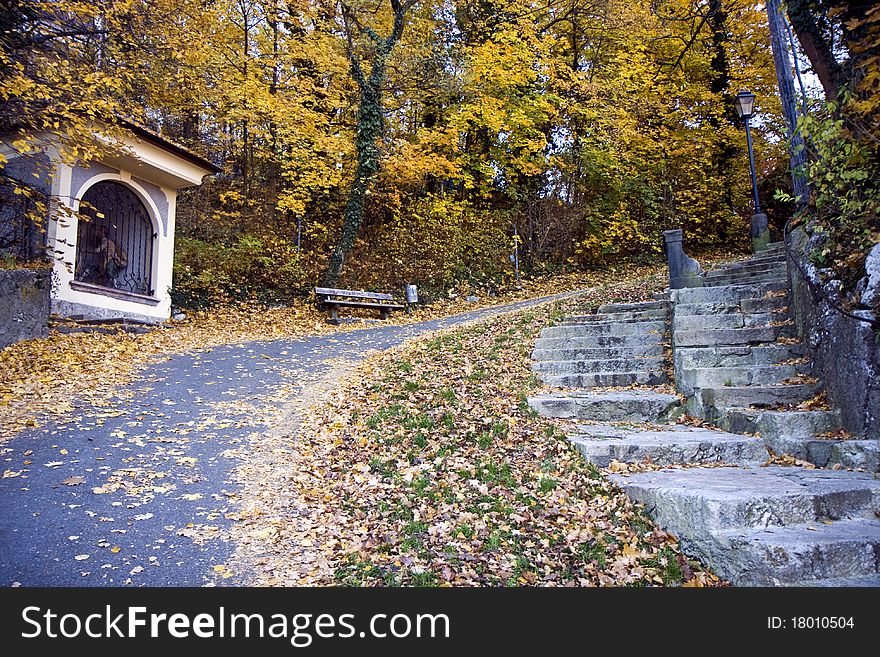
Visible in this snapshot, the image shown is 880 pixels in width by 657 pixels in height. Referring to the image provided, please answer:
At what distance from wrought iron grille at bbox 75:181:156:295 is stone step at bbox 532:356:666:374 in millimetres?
9847

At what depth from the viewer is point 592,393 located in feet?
21.6

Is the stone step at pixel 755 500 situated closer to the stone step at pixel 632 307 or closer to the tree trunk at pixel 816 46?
the tree trunk at pixel 816 46

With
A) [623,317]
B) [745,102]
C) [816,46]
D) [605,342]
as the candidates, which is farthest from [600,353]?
[745,102]

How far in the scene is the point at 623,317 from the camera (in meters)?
8.91

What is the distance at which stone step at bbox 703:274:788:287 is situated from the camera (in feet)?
24.8

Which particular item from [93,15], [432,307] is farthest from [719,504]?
[432,307]

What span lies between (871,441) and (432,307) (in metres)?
12.0

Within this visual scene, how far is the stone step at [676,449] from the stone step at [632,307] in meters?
4.16

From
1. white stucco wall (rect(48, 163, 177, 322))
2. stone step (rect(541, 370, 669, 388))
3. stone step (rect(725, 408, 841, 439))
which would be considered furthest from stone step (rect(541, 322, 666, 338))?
white stucco wall (rect(48, 163, 177, 322))

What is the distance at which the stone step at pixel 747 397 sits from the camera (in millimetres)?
5309

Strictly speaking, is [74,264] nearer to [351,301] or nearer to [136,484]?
[351,301]

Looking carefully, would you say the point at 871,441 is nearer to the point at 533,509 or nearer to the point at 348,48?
the point at 533,509

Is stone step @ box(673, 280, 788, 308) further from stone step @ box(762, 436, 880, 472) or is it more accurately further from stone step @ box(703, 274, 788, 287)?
stone step @ box(762, 436, 880, 472)
